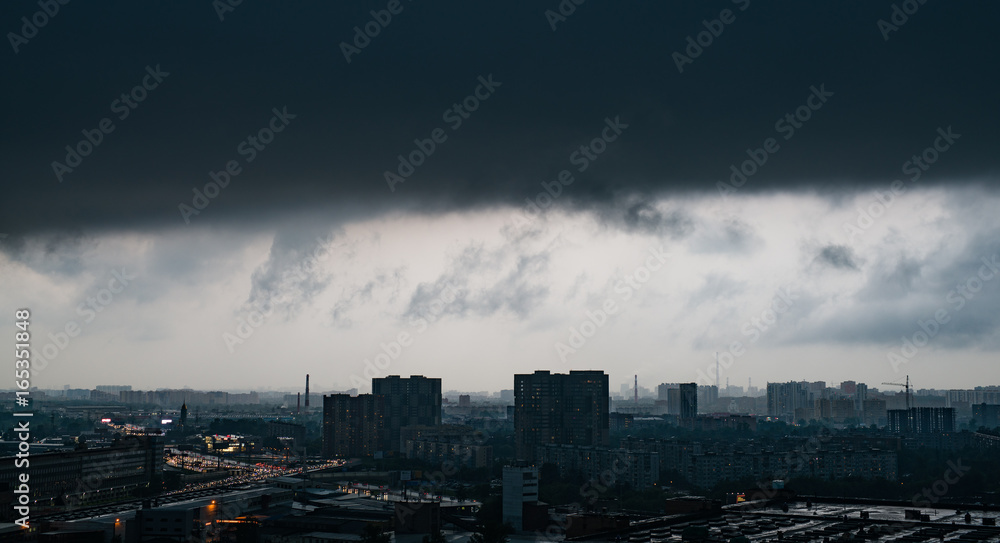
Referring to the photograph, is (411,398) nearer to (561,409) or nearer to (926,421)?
(561,409)

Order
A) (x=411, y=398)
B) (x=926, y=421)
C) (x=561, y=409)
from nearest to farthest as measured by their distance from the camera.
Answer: (x=561, y=409) < (x=926, y=421) < (x=411, y=398)

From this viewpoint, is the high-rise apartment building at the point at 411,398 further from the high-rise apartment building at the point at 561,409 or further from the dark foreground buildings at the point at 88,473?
the dark foreground buildings at the point at 88,473

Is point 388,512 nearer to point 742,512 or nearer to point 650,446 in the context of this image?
point 742,512

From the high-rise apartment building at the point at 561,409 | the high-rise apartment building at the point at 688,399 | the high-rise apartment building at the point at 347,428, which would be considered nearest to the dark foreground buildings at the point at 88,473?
the high-rise apartment building at the point at 347,428

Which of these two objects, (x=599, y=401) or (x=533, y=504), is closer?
(x=533, y=504)

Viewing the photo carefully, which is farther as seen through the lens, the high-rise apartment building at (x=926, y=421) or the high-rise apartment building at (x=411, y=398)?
the high-rise apartment building at (x=411, y=398)

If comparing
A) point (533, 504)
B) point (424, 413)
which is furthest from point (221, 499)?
point (424, 413)

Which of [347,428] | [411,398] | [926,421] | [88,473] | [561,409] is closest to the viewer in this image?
[88,473]

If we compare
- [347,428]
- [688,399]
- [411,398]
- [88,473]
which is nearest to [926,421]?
[688,399]
